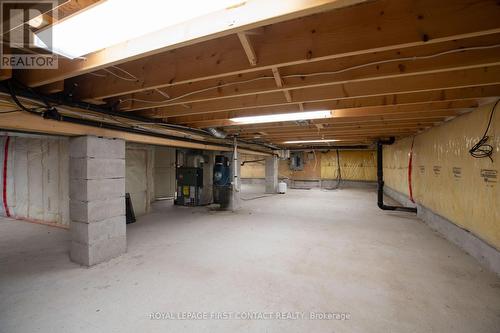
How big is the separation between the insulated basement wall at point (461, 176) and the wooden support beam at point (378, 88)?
3.28ft

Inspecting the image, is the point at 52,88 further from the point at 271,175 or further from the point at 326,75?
the point at 271,175

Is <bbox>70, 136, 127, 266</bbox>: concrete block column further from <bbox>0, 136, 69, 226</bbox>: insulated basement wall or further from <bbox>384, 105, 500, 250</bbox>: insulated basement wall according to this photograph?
<bbox>384, 105, 500, 250</bbox>: insulated basement wall

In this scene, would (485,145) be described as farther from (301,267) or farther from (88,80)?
(88,80)

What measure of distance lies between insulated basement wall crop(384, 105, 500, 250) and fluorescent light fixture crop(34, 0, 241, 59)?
3.11 meters

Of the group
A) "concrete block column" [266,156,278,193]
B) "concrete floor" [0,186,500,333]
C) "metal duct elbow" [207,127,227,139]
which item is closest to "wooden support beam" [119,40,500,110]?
"metal duct elbow" [207,127,227,139]

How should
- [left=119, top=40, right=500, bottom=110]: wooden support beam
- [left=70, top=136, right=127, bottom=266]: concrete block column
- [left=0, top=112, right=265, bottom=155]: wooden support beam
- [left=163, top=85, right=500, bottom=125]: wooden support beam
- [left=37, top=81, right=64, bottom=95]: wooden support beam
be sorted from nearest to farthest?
[left=119, top=40, right=500, bottom=110]: wooden support beam, [left=37, top=81, right=64, bottom=95]: wooden support beam, [left=0, top=112, right=265, bottom=155]: wooden support beam, [left=163, top=85, right=500, bottom=125]: wooden support beam, [left=70, top=136, right=127, bottom=266]: concrete block column

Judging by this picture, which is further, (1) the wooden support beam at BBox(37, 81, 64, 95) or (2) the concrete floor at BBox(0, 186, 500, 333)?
(1) the wooden support beam at BBox(37, 81, 64, 95)

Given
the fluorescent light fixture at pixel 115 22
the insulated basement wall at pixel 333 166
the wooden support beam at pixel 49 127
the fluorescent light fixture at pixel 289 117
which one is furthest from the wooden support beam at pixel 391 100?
the insulated basement wall at pixel 333 166

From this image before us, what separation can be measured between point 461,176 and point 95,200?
15.1 feet

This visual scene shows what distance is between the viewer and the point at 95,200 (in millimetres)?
2625

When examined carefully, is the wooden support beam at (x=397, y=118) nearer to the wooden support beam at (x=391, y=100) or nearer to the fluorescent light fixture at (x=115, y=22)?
the wooden support beam at (x=391, y=100)

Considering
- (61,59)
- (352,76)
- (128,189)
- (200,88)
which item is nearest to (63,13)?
(61,59)

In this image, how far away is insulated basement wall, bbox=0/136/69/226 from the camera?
4.21 metres

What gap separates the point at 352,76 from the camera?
1.70 m
